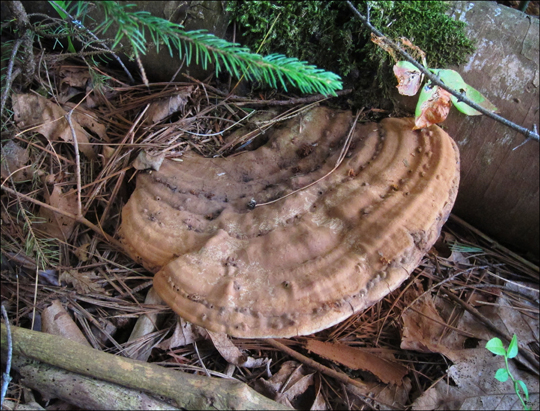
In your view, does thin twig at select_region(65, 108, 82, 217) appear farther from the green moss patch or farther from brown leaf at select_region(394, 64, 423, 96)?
brown leaf at select_region(394, 64, 423, 96)

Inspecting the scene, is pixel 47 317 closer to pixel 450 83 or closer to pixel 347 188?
pixel 347 188

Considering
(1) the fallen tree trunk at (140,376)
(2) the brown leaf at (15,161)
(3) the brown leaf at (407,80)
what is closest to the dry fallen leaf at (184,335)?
(1) the fallen tree trunk at (140,376)

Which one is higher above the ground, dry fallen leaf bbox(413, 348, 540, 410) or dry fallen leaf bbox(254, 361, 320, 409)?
dry fallen leaf bbox(413, 348, 540, 410)

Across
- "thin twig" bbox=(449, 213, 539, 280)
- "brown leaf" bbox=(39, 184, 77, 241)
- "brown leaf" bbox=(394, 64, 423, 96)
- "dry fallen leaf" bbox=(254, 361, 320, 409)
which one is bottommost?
"dry fallen leaf" bbox=(254, 361, 320, 409)

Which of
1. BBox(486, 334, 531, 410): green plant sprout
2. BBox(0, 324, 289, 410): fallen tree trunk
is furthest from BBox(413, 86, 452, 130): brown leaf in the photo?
BBox(0, 324, 289, 410): fallen tree trunk

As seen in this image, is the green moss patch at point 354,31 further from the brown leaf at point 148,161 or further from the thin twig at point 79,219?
the thin twig at point 79,219
